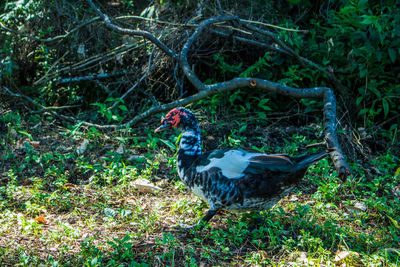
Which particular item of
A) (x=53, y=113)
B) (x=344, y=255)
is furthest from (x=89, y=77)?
(x=344, y=255)

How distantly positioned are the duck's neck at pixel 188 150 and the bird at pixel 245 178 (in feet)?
0.51

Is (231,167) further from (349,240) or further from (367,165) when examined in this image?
(367,165)

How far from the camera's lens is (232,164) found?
10.5ft

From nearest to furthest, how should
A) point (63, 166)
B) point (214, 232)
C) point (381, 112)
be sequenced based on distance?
point (214, 232) < point (63, 166) < point (381, 112)

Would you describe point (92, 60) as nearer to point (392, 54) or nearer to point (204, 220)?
point (204, 220)

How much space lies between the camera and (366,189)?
13.5 ft

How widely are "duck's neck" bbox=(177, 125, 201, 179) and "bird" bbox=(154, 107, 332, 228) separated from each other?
15 cm

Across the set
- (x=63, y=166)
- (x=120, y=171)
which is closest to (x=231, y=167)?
(x=120, y=171)

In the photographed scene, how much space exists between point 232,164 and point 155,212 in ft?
2.80

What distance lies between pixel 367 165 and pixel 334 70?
139 cm

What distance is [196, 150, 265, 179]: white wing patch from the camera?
3.17 metres

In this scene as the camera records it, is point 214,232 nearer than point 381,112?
Yes

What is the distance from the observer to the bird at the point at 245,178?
10.2 ft

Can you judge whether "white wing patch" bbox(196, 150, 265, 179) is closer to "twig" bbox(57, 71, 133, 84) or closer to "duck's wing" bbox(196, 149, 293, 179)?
"duck's wing" bbox(196, 149, 293, 179)
